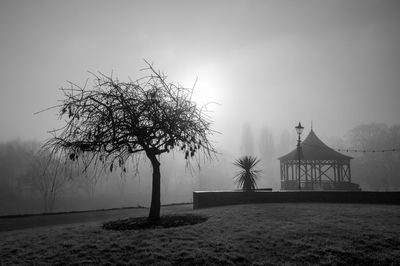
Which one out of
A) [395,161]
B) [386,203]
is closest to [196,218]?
[386,203]

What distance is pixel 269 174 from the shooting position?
290 ft

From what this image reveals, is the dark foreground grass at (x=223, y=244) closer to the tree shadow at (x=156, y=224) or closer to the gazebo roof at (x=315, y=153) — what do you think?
the tree shadow at (x=156, y=224)

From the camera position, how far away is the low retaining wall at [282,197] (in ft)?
57.7

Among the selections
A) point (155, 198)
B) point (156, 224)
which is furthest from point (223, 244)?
point (155, 198)

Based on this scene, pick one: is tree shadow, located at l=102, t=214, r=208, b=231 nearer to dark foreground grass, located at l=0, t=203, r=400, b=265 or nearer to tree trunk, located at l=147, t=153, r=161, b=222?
tree trunk, located at l=147, t=153, r=161, b=222

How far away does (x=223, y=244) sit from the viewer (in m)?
7.66

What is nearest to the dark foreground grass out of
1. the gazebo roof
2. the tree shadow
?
the tree shadow

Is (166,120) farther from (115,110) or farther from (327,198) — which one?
(327,198)

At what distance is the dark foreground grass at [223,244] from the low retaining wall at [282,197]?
25.3 feet

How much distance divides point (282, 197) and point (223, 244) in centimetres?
1146

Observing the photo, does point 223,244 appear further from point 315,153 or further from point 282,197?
point 315,153

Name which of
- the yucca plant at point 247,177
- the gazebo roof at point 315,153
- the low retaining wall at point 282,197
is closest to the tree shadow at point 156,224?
the low retaining wall at point 282,197

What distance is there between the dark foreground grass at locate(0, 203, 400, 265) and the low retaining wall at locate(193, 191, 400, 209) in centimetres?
772

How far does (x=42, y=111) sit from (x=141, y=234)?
4598mm
